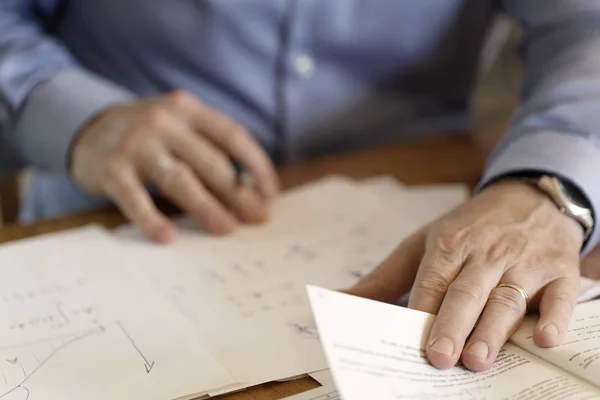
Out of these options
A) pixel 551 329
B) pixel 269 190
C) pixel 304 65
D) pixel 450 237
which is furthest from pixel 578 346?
pixel 304 65

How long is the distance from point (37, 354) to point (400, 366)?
0.27m

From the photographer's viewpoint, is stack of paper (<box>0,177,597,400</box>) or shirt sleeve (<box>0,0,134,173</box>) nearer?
stack of paper (<box>0,177,597,400</box>)

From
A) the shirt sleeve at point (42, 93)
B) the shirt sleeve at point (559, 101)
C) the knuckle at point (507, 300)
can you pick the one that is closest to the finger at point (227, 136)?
the shirt sleeve at point (42, 93)

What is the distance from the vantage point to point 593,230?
59cm

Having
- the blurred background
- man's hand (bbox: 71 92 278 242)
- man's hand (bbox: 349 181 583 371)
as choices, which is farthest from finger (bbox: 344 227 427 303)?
the blurred background

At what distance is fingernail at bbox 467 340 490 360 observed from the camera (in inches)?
17.3

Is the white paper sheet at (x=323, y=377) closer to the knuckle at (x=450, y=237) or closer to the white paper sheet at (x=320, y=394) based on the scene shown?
the white paper sheet at (x=320, y=394)

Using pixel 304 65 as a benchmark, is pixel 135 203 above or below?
below

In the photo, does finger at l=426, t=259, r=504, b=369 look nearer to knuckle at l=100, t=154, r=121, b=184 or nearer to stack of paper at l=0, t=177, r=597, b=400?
stack of paper at l=0, t=177, r=597, b=400

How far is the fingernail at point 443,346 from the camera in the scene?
432 mm

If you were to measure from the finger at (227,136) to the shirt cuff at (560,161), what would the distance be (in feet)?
0.87

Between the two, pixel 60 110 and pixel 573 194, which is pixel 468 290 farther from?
pixel 60 110

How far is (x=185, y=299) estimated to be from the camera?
1.93ft

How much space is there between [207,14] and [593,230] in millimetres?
545
